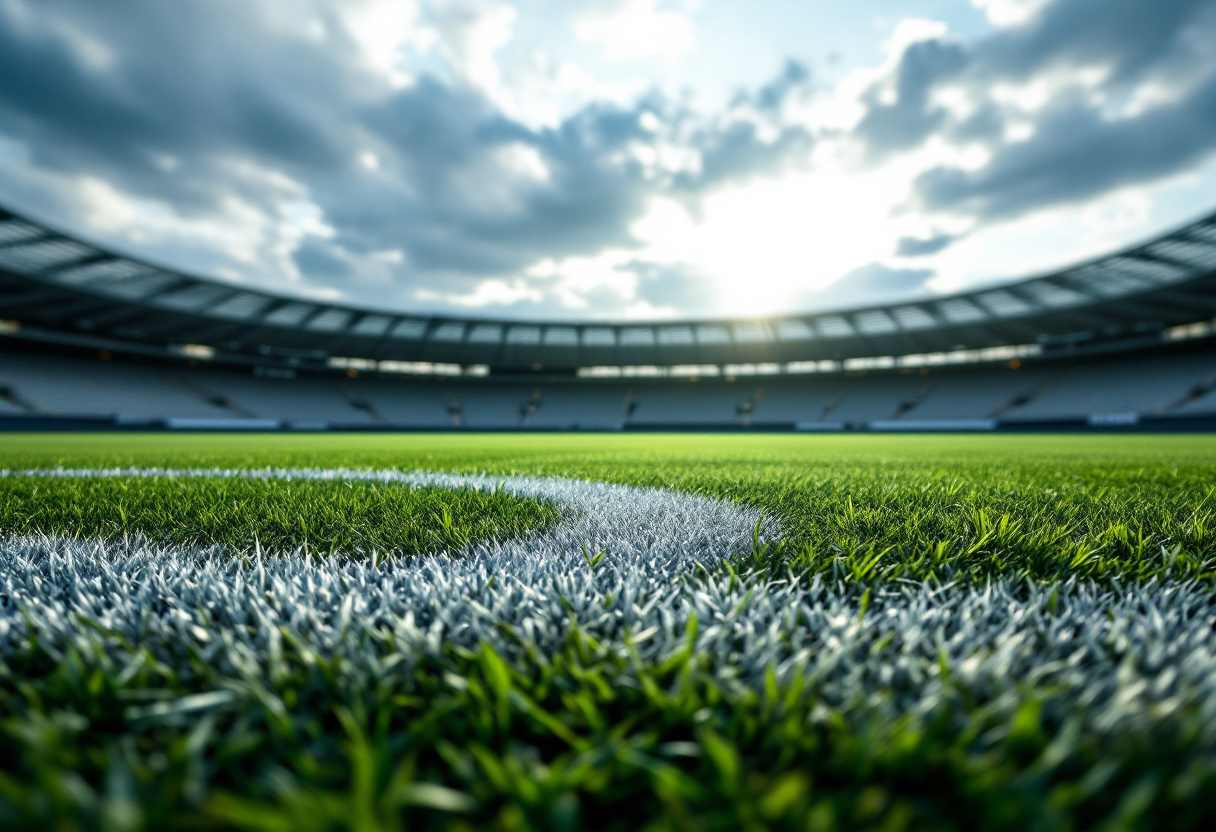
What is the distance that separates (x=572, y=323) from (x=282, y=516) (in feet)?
134

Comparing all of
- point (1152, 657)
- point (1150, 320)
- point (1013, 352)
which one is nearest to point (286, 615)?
point (1152, 657)

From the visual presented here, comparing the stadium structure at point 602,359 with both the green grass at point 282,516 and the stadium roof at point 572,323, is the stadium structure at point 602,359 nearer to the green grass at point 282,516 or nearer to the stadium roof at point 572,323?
the stadium roof at point 572,323

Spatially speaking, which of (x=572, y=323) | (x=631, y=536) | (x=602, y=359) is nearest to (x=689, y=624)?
(x=631, y=536)

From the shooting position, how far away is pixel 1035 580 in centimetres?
130

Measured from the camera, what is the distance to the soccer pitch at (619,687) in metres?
0.49

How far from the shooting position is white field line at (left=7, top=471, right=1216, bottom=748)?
0.72 metres

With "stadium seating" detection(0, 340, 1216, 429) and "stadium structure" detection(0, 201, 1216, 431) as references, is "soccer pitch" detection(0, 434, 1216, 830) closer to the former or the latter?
"stadium structure" detection(0, 201, 1216, 431)

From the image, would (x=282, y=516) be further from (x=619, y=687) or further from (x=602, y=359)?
(x=602, y=359)

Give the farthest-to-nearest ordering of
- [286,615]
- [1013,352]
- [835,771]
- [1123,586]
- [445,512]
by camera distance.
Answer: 1. [1013,352]
2. [445,512]
3. [1123,586]
4. [286,615]
5. [835,771]

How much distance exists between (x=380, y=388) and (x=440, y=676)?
4462 centimetres

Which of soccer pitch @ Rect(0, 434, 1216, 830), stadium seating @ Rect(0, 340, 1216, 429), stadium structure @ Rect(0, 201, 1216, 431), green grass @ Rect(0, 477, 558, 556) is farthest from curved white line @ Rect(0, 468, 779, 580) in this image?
stadium seating @ Rect(0, 340, 1216, 429)

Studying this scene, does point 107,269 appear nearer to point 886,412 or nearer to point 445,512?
point 445,512

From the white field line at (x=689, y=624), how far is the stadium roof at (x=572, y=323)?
2889 cm

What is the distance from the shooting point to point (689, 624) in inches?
33.2
